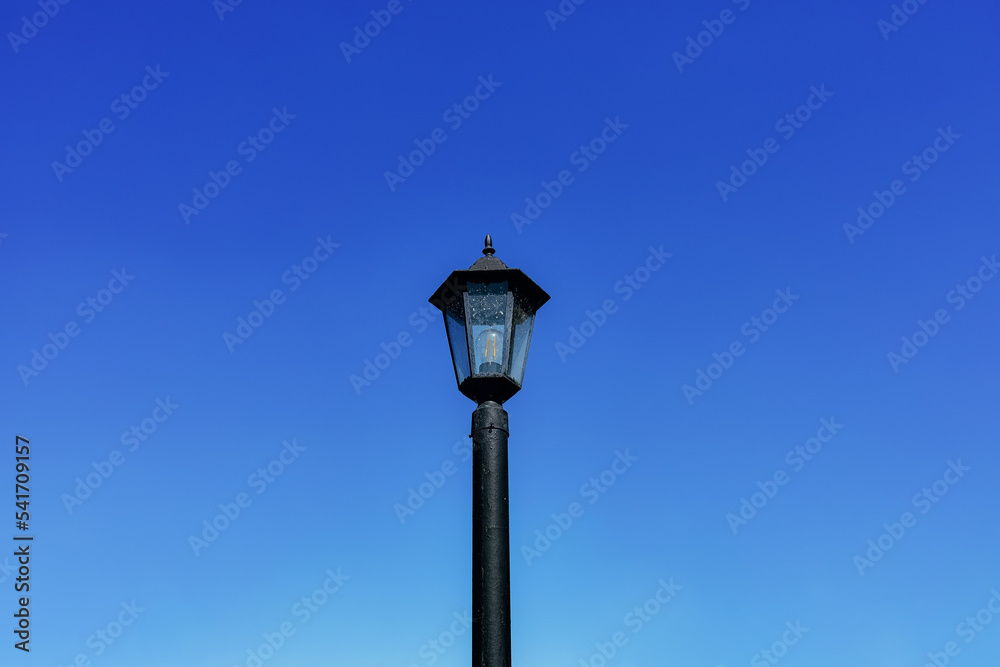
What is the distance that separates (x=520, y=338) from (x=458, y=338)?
0.38 metres

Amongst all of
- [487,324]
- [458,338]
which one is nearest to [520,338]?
[487,324]

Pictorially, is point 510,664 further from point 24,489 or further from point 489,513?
point 24,489

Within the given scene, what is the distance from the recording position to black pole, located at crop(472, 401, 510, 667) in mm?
4652

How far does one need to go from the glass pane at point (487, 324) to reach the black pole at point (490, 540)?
0.80 ft

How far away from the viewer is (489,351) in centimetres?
534

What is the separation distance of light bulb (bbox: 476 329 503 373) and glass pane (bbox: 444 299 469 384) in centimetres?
9

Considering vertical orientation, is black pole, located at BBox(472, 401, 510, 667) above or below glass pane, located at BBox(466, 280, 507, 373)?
below

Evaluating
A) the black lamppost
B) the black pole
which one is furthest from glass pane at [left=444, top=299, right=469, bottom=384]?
the black pole

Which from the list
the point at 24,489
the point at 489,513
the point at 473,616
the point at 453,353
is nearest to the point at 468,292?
the point at 453,353

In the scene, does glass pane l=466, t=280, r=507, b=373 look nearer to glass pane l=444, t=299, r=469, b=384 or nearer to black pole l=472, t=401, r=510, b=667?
glass pane l=444, t=299, r=469, b=384

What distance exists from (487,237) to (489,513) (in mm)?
1867

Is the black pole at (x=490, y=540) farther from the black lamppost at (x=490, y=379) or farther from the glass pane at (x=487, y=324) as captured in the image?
the glass pane at (x=487, y=324)

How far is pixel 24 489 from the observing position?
49.0 ft

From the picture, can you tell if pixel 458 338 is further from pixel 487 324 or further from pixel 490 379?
pixel 490 379
